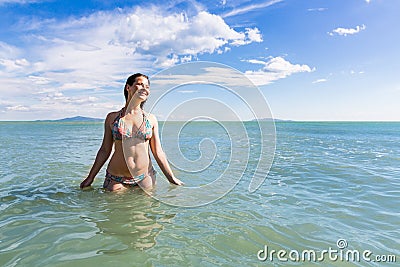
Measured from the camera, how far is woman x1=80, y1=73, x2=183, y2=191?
4.81 m

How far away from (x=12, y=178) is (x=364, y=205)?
23.8 ft

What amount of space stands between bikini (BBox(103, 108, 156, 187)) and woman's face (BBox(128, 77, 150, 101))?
0.39 m

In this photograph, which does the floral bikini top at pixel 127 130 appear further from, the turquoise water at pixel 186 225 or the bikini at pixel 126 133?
the turquoise water at pixel 186 225

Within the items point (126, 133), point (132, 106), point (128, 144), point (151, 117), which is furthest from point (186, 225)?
point (132, 106)

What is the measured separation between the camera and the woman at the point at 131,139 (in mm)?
4809

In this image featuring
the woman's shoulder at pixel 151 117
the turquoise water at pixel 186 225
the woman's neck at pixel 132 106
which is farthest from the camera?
the woman's shoulder at pixel 151 117

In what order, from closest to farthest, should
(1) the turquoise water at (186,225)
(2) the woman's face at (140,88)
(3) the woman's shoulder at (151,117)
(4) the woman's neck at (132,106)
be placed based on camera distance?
(1) the turquoise water at (186,225), (2) the woman's face at (140,88), (4) the woman's neck at (132,106), (3) the woman's shoulder at (151,117)

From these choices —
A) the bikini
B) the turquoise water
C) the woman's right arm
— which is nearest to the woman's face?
the bikini

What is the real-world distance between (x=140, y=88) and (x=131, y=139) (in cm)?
86

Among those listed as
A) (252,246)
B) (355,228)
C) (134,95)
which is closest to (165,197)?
(134,95)

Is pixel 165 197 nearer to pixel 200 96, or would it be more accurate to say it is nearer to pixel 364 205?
pixel 200 96

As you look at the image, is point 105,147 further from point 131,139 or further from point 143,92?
point 143,92

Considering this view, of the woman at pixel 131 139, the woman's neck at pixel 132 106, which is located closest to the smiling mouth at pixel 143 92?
the woman at pixel 131 139

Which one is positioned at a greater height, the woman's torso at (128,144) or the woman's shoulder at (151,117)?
the woman's shoulder at (151,117)
